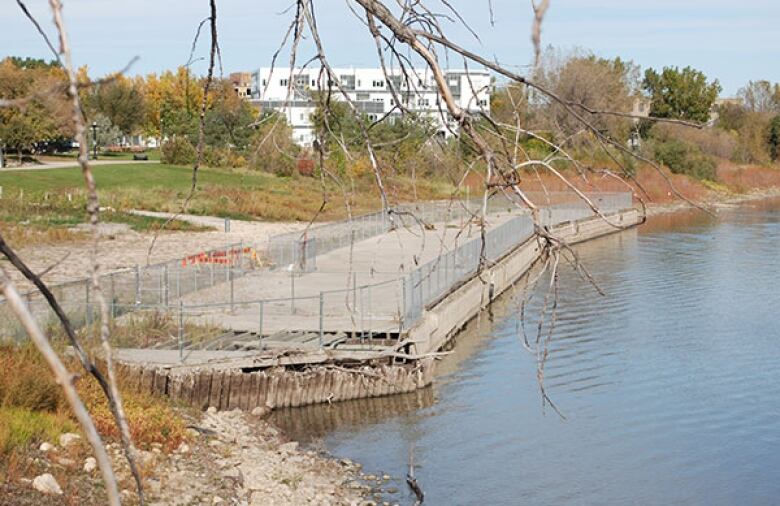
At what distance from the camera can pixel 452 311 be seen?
3206 centimetres

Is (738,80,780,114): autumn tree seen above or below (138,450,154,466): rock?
above

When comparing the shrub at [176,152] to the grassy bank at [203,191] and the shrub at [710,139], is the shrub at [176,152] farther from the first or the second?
the shrub at [710,139]

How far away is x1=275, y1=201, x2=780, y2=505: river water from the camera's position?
19000mm

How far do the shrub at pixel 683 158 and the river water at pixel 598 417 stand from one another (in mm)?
50845

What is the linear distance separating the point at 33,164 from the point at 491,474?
55582mm

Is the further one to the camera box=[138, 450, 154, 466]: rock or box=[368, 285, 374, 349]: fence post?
box=[368, 285, 374, 349]: fence post

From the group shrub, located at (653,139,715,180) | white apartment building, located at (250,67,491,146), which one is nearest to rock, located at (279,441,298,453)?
white apartment building, located at (250,67,491,146)

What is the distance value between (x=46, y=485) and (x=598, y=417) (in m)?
12.2

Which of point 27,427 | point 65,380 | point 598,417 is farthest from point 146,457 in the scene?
point 65,380

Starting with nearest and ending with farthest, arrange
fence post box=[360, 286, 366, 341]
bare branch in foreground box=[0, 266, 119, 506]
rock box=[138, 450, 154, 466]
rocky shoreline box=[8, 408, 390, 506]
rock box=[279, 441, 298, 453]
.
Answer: bare branch in foreground box=[0, 266, 119, 506] → rocky shoreline box=[8, 408, 390, 506] → rock box=[138, 450, 154, 466] → rock box=[279, 441, 298, 453] → fence post box=[360, 286, 366, 341]

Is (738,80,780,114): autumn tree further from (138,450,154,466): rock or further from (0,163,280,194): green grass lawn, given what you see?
(138,450,154,466): rock

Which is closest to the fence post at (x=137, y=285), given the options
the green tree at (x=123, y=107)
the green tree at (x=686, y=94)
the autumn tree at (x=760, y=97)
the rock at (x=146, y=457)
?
the rock at (x=146, y=457)

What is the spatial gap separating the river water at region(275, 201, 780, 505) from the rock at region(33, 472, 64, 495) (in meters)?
5.57

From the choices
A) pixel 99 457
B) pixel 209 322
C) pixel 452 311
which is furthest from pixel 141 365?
pixel 99 457
